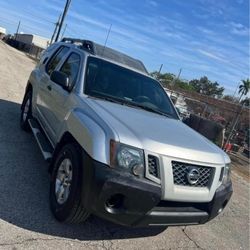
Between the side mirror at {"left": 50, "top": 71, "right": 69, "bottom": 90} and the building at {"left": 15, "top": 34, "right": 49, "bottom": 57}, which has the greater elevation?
Result: the side mirror at {"left": 50, "top": 71, "right": 69, "bottom": 90}

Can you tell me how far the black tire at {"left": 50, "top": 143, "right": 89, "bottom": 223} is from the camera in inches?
145

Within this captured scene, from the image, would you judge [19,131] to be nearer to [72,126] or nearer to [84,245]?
[72,126]

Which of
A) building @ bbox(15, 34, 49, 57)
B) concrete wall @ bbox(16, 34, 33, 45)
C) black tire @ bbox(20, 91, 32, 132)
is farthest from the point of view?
concrete wall @ bbox(16, 34, 33, 45)

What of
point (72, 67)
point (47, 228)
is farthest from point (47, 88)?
point (47, 228)

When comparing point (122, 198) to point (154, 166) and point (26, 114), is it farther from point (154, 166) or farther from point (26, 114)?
point (26, 114)

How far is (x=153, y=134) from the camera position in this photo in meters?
3.85

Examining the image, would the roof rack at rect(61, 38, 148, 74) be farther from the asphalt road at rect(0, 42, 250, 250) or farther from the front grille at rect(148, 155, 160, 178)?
the front grille at rect(148, 155, 160, 178)

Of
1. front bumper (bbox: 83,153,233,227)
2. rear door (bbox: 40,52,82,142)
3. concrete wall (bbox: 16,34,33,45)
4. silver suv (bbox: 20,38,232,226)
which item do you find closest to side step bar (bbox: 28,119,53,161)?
silver suv (bbox: 20,38,232,226)

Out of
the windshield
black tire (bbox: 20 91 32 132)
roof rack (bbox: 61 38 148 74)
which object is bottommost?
black tire (bbox: 20 91 32 132)

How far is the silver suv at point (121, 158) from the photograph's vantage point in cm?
348

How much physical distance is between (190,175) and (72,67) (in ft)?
8.45

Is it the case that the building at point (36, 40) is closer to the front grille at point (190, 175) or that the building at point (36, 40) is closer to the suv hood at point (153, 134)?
the suv hood at point (153, 134)

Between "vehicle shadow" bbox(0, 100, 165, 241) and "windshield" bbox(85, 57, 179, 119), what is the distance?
4.70 feet

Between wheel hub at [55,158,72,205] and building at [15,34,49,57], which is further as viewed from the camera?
building at [15,34,49,57]
